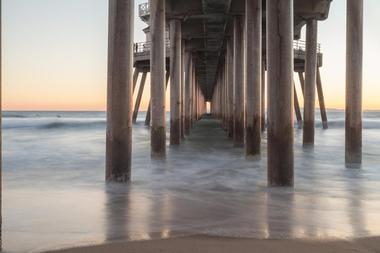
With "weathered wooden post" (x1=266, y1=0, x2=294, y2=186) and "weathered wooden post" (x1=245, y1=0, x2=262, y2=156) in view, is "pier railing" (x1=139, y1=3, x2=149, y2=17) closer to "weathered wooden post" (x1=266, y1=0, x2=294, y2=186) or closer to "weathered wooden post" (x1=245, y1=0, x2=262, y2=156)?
"weathered wooden post" (x1=245, y1=0, x2=262, y2=156)

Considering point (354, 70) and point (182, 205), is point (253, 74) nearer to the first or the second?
point (354, 70)

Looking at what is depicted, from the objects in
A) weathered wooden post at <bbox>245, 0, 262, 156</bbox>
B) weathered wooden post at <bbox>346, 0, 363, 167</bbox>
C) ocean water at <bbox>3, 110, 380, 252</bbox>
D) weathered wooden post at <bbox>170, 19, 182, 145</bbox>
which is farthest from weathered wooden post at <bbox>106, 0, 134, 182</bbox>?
weathered wooden post at <bbox>170, 19, 182, 145</bbox>

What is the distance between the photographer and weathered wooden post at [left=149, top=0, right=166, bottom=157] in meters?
9.88

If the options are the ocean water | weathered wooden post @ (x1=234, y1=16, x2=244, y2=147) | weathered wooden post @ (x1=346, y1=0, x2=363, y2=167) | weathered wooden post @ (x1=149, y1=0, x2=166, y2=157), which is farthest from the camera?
weathered wooden post @ (x1=234, y1=16, x2=244, y2=147)

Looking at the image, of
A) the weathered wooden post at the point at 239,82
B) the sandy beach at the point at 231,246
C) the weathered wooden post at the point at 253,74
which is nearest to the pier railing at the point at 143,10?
the weathered wooden post at the point at 239,82

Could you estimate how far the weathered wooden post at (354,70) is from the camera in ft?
24.4

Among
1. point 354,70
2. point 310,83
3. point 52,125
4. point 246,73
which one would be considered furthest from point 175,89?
point 52,125

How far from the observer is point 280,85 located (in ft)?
17.2

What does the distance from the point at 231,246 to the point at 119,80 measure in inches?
131

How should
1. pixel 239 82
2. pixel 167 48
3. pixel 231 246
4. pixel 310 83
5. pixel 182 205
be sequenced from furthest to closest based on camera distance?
pixel 167 48 → pixel 310 83 → pixel 239 82 → pixel 182 205 → pixel 231 246

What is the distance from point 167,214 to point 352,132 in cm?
458

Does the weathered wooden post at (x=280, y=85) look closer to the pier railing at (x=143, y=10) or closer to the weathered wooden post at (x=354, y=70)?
the weathered wooden post at (x=354, y=70)

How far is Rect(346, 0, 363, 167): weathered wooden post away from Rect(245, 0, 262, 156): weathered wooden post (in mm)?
2399

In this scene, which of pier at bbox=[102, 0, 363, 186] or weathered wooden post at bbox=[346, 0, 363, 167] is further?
weathered wooden post at bbox=[346, 0, 363, 167]
